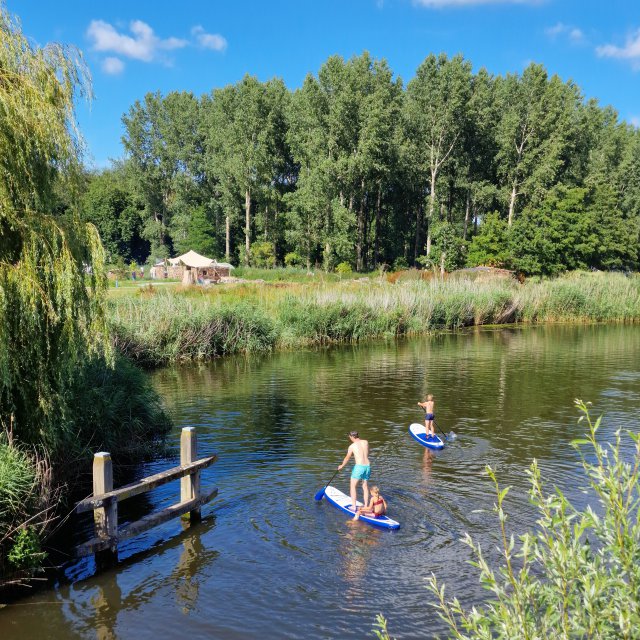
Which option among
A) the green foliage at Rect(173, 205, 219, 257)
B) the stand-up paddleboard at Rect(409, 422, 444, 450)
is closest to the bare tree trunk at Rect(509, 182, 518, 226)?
the green foliage at Rect(173, 205, 219, 257)

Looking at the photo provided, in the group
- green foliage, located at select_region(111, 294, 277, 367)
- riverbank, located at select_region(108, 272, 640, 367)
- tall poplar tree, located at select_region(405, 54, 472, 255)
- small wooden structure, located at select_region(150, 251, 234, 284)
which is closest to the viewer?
green foliage, located at select_region(111, 294, 277, 367)

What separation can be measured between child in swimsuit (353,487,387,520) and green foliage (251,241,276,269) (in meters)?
58.9

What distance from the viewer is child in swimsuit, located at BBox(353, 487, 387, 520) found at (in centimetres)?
1098

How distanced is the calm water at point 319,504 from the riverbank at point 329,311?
2804mm

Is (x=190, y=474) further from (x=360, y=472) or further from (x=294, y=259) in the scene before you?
(x=294, y=259)

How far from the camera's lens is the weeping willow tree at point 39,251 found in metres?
8.96

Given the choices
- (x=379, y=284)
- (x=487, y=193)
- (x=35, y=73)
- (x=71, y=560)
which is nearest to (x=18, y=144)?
(x=35, y=73)

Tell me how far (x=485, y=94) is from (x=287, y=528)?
2504 inches

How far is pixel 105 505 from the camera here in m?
9.17

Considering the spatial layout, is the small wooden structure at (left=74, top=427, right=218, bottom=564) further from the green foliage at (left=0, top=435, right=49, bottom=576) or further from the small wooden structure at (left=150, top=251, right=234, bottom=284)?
the small wooden structure at (left=150, top=251, right=234, bottom=284)

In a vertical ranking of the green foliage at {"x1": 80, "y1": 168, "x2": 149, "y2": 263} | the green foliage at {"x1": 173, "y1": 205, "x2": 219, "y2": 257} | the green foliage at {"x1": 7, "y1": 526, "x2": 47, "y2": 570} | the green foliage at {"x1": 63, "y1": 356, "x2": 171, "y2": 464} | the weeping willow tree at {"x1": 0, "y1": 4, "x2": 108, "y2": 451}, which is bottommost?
the green foliage at {"x1": 7, "y1": 526, "x2": 47, "y2": 570}

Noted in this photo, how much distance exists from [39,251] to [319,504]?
22.8ft

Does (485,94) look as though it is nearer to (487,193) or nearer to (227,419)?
(487,193)

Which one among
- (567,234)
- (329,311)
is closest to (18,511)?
(329,311)
